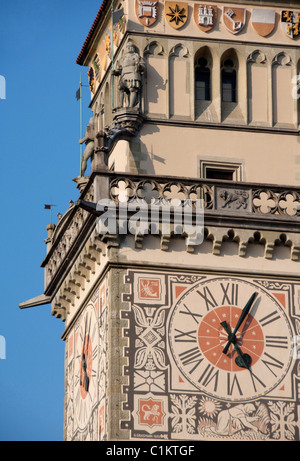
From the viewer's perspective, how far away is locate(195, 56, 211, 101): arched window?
3934 centimetres

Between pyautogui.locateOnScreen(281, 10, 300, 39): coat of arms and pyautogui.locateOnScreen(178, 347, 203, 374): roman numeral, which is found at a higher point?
pyautogui.locateOnScreen(281, 10, 300, 39): coat of arms

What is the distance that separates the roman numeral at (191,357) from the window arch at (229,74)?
5371mm

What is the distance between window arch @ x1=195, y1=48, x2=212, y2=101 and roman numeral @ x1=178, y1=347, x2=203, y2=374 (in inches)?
203

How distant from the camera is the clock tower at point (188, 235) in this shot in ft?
120

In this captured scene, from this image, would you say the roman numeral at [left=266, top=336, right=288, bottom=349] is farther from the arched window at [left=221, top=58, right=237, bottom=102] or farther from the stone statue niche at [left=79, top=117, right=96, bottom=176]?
the stone statue niche at [left=79, top=117, right=96, bottom=176]

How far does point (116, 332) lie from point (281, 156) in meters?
4.92

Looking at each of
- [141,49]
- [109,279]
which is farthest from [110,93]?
[109,279]

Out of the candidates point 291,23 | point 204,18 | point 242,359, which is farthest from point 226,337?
point 291,23

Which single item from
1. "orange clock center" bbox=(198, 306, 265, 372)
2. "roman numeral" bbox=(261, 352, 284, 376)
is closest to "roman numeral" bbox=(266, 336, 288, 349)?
"orange clock center" bbox=(198, 306, 265, 372)

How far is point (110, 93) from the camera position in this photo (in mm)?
40625

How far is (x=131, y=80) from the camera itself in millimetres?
38719

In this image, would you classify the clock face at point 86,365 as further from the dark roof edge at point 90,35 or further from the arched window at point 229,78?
the dark roof edge at point 90,35
